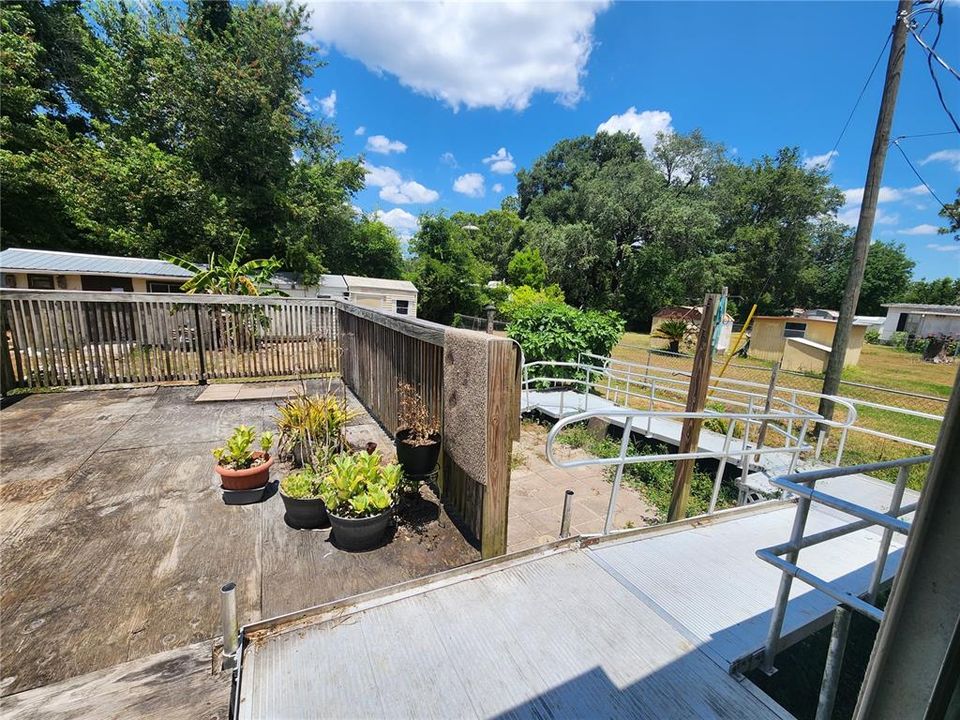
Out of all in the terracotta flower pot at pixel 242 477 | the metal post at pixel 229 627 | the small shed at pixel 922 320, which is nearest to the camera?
the metal post at pixel 229 627

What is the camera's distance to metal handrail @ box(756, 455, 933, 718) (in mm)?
1460

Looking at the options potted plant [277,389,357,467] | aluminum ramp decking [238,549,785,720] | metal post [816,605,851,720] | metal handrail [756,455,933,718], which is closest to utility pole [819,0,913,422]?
metal handrail [756,455,933,718]

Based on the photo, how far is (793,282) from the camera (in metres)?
28.0

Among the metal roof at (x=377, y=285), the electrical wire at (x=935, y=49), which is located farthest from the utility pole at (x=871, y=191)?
the metal roof at (x=377, y=285)

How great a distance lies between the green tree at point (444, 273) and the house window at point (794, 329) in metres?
14.3

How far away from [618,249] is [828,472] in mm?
24953

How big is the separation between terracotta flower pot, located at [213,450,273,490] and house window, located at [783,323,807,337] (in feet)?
68.2

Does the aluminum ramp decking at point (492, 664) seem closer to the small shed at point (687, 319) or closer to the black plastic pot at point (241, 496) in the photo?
the black plastic pot at point (241, 496)

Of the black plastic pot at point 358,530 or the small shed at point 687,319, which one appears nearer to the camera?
the black plastic pot at point 358,530

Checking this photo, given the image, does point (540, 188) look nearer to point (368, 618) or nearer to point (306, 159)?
point (306, 159)

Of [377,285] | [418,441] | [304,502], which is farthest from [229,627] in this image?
[377,285]

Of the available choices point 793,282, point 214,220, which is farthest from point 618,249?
point 214,220

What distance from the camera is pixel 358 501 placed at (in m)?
2.50

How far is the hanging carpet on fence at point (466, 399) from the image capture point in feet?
7.80
